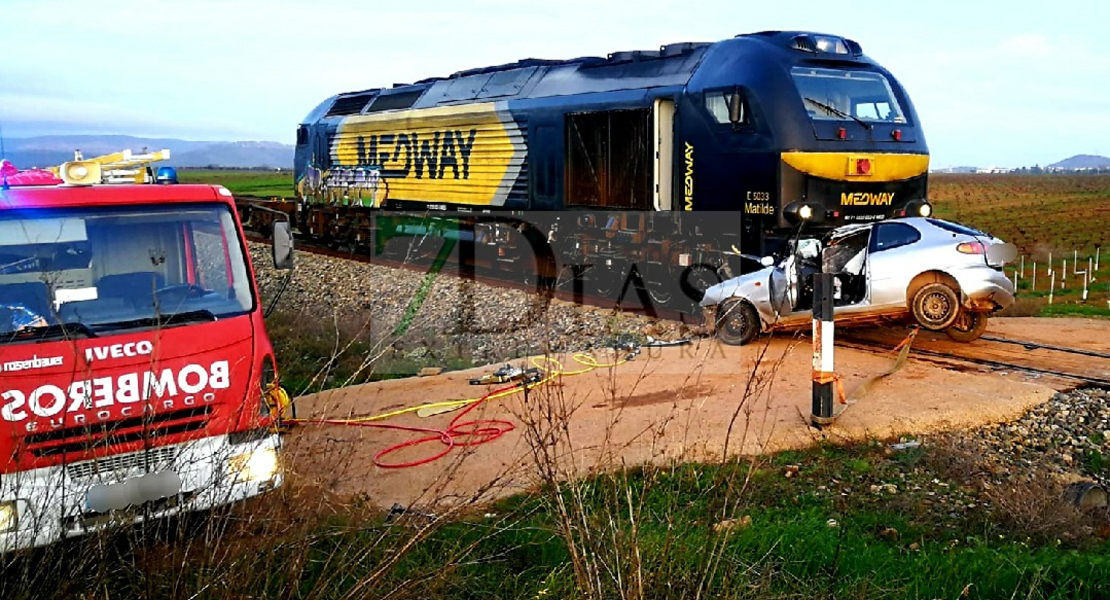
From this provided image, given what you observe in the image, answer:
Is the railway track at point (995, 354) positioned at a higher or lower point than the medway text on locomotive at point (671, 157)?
lower

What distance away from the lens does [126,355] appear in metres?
5.04

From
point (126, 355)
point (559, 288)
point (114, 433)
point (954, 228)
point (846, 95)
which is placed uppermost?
point (846, 95)

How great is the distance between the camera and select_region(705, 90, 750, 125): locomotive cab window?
1214 centimetres

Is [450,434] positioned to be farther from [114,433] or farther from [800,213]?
[800,213]

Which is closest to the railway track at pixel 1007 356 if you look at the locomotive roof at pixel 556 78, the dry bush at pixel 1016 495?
the dry bush at pixel 1016 495

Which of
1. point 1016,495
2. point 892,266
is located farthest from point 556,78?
point 1016,495

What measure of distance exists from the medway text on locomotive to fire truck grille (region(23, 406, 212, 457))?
7150mm

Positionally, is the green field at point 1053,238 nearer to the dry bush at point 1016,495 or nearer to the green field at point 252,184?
the dry bush at point 1016,495

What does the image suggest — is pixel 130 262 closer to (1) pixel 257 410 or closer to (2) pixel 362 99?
(1) pixel 257 410

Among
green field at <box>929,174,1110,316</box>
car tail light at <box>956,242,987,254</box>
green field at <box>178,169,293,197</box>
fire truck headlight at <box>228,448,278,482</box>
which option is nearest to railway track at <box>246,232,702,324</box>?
car tail light at <box>956,242,987,254</box>

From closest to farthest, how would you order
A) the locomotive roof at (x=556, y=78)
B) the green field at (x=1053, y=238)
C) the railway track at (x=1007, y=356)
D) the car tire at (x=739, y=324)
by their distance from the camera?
the railway track at (x=1007, y=356) → the car tire at (x=739, y=324) → the locomotive roof at (x=556, y=78) → the green field at (x=1053, y=238)

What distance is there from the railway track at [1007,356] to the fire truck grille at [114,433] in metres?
7.05

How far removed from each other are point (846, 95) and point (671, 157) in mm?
2399

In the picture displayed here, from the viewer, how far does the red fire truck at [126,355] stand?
4.56 metres
